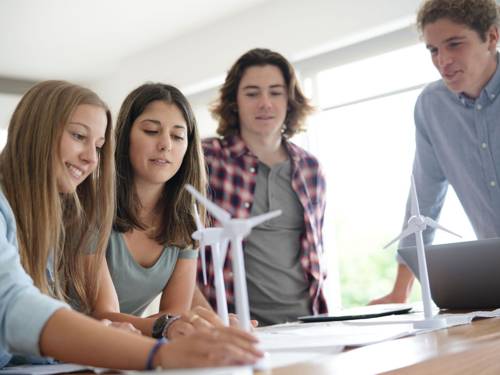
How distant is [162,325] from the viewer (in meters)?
1.50

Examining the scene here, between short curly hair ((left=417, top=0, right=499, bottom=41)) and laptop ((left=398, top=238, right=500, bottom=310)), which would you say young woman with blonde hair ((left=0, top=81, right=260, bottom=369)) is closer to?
laptop ((left=398, top=238, right=500, bottom=310))

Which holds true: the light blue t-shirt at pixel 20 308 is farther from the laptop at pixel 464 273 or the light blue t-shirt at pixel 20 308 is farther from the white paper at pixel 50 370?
the laptop at pixel 464 273

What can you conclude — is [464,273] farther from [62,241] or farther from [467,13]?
[62,241]

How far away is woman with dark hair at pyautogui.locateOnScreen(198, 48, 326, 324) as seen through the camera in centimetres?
257

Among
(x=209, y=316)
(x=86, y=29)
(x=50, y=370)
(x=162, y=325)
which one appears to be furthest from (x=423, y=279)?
(x=86, y=29)

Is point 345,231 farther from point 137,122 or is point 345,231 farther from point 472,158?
point 137,122

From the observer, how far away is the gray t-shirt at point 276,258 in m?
2.53

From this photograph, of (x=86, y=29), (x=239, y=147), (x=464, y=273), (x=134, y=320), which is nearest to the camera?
(x=134, y=320)

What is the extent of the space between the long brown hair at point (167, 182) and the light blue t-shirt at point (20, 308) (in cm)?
92

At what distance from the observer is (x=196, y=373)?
867 mm

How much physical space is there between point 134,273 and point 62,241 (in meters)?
0.37

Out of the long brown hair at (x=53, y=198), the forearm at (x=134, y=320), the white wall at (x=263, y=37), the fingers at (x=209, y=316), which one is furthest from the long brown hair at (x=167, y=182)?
the white wall at (x=263, y=37)

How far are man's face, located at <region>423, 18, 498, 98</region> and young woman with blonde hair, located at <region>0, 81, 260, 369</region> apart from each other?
1288 millimetres

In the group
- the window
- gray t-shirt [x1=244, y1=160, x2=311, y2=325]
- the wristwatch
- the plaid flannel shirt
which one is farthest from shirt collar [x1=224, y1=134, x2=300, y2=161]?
the window
